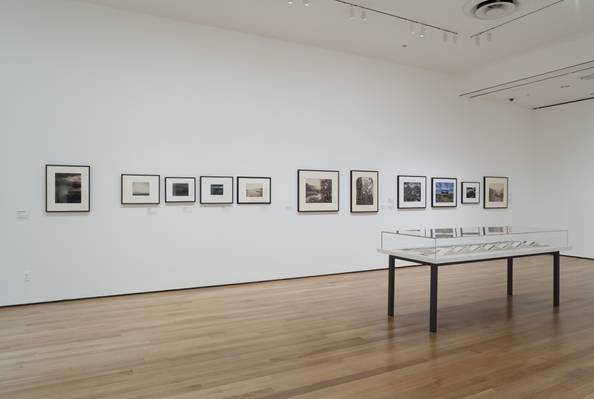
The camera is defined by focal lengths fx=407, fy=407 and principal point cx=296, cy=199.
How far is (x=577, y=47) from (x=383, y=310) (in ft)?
25.2

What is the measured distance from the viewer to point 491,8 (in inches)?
306

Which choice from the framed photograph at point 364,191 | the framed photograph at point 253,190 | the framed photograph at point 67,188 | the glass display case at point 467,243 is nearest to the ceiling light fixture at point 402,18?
the framed photograph at point 364,191

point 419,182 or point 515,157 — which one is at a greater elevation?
point 515,157

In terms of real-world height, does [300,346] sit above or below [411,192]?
below

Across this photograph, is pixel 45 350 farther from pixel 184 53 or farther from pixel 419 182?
pixel 419 182

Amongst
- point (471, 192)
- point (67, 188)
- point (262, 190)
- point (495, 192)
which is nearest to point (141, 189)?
point (67, 188)

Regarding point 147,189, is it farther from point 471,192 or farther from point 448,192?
point 471,192

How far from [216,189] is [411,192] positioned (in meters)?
5.73

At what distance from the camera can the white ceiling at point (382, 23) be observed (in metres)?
7.92

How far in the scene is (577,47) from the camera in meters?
9.35

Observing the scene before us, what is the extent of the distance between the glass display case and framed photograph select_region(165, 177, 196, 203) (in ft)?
13.8

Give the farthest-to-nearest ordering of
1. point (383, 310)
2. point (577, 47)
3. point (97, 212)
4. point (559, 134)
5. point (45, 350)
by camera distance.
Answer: point (559, 134) < point (577, 47) < point (97, 212) < point (383, 310) < point (45, 350)

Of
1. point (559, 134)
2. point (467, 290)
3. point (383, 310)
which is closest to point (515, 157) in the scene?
point (559, 134)

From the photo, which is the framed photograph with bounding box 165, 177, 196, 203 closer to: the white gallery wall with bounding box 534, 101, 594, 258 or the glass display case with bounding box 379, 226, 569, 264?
the glass display case with bounding box 379, 226, 569, 264
